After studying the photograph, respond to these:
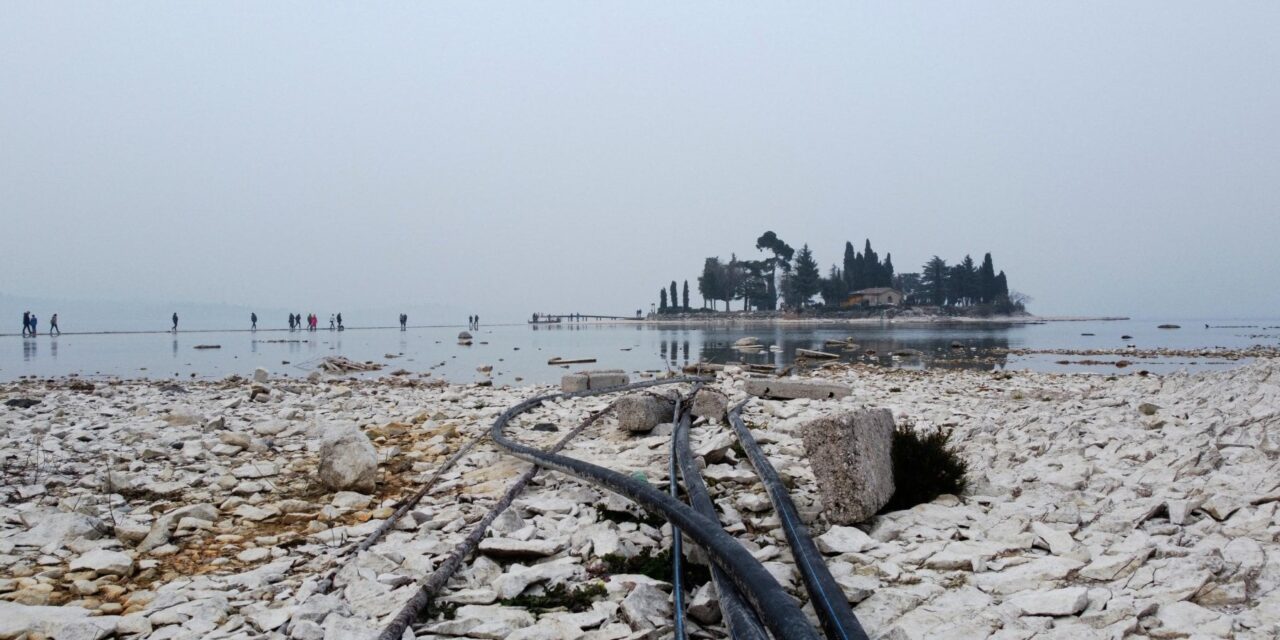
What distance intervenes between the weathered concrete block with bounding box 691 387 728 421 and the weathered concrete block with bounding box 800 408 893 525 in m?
3.97

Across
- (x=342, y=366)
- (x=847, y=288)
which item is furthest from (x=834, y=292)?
(x=342, y=366)

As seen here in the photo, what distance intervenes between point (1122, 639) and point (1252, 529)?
185cm

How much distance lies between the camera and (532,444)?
25.5 ft

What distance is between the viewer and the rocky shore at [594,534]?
309cm

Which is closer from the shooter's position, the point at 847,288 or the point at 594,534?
the point at 594,534

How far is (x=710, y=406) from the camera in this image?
342 inches

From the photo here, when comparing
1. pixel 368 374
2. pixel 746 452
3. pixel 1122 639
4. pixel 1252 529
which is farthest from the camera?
pixel 368 374

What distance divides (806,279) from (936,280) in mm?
32657

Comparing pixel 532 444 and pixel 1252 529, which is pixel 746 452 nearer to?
pixel 532 444

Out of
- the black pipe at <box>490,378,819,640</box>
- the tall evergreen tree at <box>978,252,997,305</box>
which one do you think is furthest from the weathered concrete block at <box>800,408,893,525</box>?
the tall evergreen tree at <box>978,252,997,305</box>

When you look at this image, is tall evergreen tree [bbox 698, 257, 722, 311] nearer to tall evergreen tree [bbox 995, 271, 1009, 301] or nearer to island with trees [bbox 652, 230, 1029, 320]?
island with trees [bbox 652, 230, 1029, 320]

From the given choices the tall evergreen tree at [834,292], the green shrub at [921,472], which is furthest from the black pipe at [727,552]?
the tall evergreen tree at [834,292]

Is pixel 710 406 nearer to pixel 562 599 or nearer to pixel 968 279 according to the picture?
pixel 562 599

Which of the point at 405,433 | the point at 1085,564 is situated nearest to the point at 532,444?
the point at 405,433
